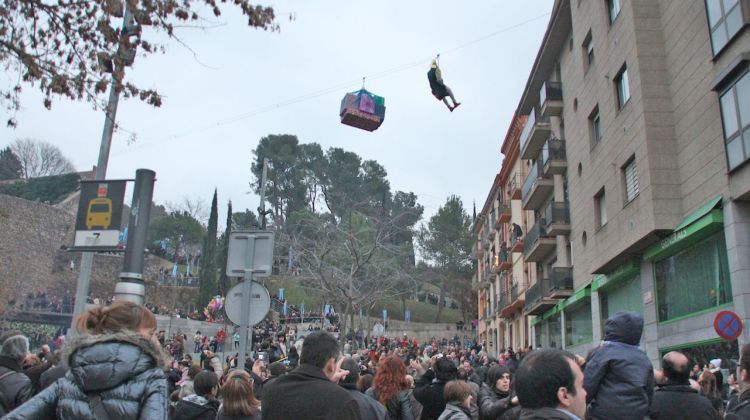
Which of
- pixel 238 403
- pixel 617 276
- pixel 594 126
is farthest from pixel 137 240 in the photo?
pixel 594 126

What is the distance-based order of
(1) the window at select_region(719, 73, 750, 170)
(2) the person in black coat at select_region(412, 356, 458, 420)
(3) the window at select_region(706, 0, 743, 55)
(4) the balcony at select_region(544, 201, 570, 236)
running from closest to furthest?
(2) the person in black coat at select_region(412, 356, 458, 420) < (1) the window at select_region(719, 73, 750, 170) < (3) the window at select_region(706, 0, 743, 55) < (4) the balcony at select_region(544, 201, 570, 236)

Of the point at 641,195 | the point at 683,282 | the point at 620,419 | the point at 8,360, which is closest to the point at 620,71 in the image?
the point at 641,195

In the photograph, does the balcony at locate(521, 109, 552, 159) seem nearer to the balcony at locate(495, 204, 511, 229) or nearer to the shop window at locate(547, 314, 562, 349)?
the shop window at locate(547, 314, 562, 349)

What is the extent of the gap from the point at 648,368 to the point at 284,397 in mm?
2743

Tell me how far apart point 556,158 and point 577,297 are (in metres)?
6.45

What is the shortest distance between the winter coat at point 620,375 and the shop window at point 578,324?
2089 centimetres

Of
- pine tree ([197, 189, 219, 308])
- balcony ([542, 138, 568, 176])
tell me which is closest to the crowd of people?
balcony ([542, 138, 568, 176])

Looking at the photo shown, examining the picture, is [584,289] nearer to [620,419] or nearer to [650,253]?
[650,253]

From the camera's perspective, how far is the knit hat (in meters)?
5.45

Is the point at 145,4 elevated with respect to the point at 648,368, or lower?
elevated

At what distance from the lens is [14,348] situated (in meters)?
5.48

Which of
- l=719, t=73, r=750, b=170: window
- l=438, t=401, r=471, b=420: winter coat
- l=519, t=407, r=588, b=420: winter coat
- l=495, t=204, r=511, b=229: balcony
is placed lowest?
l=438, t=401, r=471, b=420: winter coat

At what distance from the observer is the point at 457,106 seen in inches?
633

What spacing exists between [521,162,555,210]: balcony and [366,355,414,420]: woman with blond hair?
2546 cm
